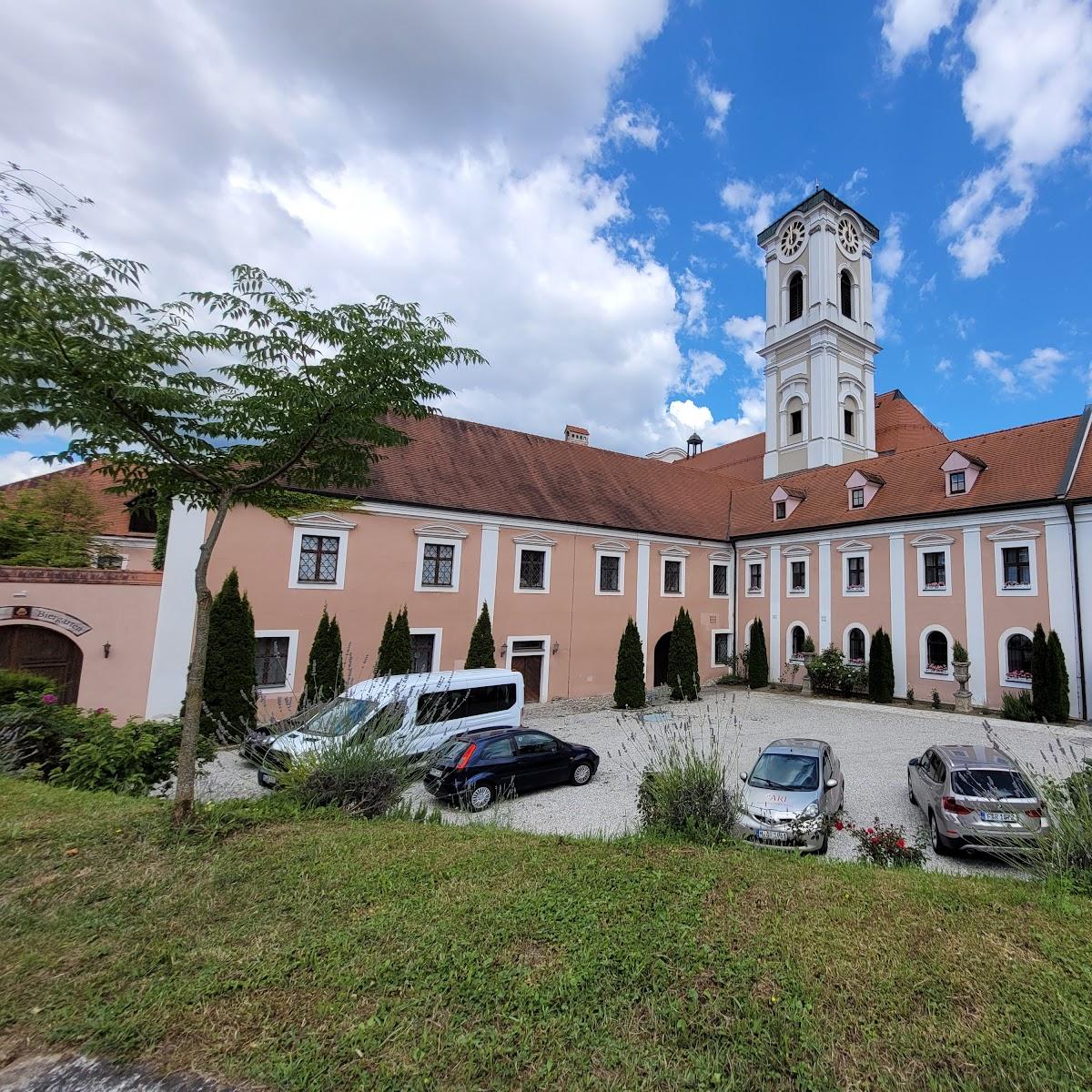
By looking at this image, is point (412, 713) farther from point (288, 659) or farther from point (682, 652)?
point (682, 652)

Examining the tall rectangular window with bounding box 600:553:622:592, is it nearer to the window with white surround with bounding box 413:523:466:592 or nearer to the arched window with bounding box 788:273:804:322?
the window with white surround with bounding box 413:523:466:592

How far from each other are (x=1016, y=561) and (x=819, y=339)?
54.0 feet

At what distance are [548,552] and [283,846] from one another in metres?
17.0

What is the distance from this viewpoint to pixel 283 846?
4.62 metres

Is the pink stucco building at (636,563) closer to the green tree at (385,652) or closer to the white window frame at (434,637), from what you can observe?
the white window frame at (434,637)

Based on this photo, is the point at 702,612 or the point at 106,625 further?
the point at 702,612

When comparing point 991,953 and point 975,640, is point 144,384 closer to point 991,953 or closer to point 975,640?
point 991,953

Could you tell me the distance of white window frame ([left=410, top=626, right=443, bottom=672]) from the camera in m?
18.5

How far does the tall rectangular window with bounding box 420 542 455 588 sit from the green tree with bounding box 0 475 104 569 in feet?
29.9

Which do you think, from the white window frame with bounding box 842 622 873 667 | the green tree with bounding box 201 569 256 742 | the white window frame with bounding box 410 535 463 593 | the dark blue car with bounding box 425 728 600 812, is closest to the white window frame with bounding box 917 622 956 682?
the white window frame with bounding box 842 622 873 667

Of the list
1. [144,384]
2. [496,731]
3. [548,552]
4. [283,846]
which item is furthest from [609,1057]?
[548,552]

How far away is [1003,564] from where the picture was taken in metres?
18.4

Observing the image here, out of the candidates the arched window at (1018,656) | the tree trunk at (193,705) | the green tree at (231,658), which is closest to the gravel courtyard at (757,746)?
the green tree at (231,658)

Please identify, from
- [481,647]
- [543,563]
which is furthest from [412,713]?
[543,563]
